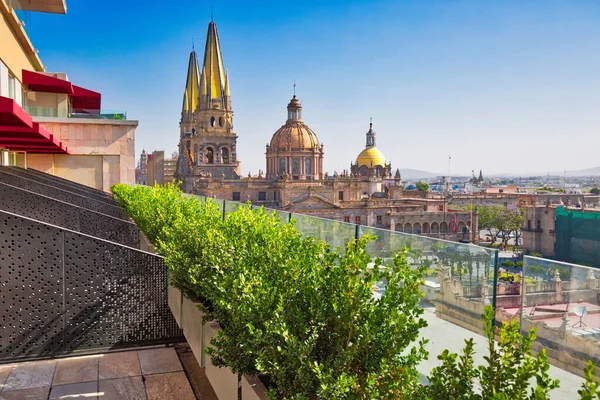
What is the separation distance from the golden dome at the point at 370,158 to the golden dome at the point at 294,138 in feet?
62.6

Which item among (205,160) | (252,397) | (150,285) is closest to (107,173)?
(150,285)

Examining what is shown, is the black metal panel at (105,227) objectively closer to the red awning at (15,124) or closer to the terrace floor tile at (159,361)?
the red awning at (15,124)

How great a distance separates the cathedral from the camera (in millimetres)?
65312

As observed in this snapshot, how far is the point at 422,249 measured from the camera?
449 cm

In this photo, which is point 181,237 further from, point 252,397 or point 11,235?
point 252,397

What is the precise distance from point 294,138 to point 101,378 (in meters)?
67.8

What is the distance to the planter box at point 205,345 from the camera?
4266 millimetres

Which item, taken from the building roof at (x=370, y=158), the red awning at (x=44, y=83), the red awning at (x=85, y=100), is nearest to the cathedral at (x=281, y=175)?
the building roof at (x=370, y=158)

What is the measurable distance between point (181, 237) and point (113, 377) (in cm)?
186

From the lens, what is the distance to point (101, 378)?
630cm

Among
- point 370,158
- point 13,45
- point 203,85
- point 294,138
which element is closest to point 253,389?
point 13,45

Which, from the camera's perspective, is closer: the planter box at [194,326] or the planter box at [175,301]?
Answer: the planter box at [194,326]

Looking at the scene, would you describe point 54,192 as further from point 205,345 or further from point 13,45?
point 13,45

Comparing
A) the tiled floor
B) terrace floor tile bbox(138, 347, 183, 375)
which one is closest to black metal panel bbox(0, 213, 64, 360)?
the tiled floor
